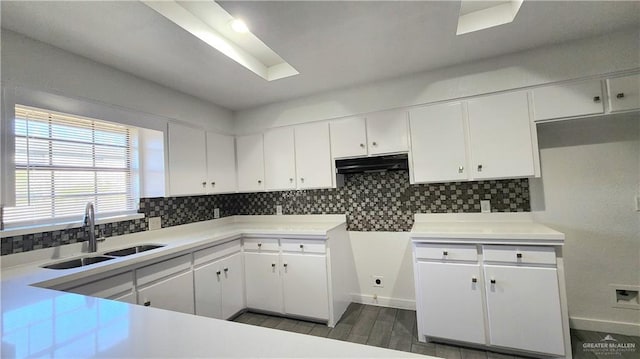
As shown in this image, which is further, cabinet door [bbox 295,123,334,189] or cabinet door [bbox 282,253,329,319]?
cabinet door [bbox 295,123,334,189]

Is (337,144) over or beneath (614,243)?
over

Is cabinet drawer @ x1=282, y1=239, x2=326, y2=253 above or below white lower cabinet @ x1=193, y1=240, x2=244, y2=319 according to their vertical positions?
above

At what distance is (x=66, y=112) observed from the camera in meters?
1.86

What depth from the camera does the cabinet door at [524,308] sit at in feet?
6.17

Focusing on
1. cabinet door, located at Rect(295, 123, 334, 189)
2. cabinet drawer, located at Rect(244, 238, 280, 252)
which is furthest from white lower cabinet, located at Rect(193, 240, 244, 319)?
cabinet door, located at Rect(295, 123, 334, 189)

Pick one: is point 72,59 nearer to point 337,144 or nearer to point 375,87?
point 337,144

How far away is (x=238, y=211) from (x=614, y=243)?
3.84 m

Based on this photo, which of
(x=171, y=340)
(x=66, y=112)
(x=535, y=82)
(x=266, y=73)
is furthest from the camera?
(x=266, y=73)

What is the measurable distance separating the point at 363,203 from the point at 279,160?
1079mm

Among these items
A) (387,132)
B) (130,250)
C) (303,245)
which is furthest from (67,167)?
(387,132)

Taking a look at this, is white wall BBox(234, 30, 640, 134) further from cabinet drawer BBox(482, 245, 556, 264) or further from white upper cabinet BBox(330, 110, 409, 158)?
cabinet drawer BBox(482, 245, 556, 264)

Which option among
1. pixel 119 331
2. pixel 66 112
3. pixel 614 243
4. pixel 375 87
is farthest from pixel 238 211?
pixel 614 243

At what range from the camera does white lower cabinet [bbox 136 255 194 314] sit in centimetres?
192

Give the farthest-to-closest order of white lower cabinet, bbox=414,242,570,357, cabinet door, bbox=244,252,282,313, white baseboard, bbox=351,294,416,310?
white baseboard, bbox=351,294,416,310 < cabinet door, bbox=244,252,282,313 < white lower cabinet, bbox=414,242,570,357
